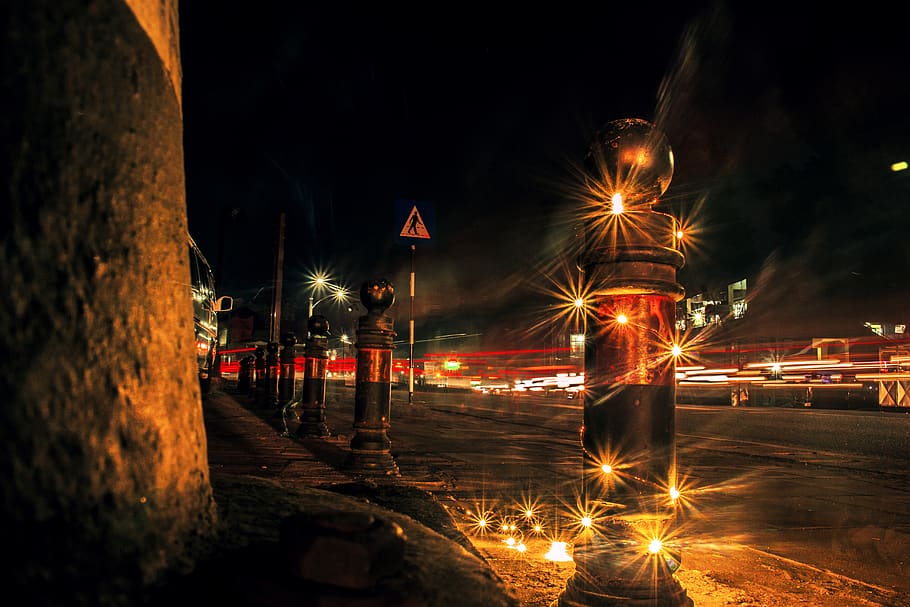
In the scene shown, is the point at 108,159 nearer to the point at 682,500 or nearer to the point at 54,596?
the point at 54,596

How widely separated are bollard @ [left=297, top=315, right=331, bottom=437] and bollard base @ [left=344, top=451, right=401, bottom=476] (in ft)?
10.1

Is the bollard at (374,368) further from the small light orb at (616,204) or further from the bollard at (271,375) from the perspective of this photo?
the bollard at (271,375)

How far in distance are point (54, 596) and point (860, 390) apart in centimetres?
2827

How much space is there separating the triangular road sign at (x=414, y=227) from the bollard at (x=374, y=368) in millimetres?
7886

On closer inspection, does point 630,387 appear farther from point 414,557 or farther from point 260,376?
point 260,376

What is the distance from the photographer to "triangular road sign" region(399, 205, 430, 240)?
45.2 feet

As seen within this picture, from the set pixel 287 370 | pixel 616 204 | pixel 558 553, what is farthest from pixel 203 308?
pixel 616 204

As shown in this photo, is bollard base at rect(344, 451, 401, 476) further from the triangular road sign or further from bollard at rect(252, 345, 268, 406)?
bollard at rect(252, 345, 268, 406)

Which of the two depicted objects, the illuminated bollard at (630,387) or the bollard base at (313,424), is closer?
the illuminated bollard at (630,387)

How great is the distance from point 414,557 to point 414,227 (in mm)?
12893

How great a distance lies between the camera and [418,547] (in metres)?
1.26

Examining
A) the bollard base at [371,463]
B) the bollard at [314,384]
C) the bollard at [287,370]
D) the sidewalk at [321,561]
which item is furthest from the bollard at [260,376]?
the sidewalk at [321,561]

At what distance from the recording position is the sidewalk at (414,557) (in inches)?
38.5

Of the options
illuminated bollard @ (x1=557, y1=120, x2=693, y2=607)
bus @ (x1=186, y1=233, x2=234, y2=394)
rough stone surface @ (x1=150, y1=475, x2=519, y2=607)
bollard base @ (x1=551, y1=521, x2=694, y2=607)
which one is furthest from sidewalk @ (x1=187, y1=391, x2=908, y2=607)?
bus @ (x1=186, y1=233, x2=234, y2=394)
